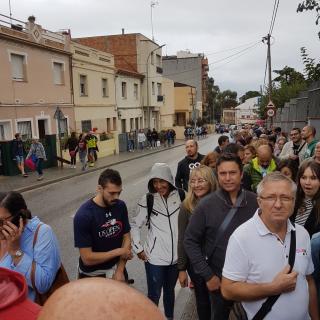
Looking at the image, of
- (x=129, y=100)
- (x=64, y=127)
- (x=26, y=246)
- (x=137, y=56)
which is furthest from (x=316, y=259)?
(x=137, y=56)

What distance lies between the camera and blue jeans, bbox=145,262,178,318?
398 cm

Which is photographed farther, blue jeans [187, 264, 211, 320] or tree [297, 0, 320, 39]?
tree [297, 0, 320, 39]

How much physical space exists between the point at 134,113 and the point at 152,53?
8491mm

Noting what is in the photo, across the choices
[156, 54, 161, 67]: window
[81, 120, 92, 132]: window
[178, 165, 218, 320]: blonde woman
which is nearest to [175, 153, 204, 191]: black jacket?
[178, 165, 218, 320]: blonde woman

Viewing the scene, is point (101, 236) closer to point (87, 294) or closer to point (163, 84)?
point (87, 294)

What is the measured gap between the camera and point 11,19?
1845cm

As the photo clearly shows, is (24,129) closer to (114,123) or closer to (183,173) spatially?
(114,123)

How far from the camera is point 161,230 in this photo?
399cm

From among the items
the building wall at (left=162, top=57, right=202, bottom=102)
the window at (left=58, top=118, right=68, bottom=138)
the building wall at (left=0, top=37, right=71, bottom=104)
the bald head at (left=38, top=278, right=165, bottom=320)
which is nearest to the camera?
the bald head at (left=38, top=278, right=165, bottom=320)

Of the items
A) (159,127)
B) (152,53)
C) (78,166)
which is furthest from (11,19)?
(159,127)

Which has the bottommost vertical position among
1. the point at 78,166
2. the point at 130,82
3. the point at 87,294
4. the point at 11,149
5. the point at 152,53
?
the point at 78,166

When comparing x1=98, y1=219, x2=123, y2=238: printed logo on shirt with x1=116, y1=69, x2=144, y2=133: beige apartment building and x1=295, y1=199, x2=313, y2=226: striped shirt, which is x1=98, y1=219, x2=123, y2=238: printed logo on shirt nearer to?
x1=295, y1=199, x2=313, y2=226: striped shirt

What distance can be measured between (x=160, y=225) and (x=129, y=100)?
1247 inches

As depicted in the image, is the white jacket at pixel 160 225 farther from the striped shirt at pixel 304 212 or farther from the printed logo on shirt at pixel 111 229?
the striped shirt at pixel 304 212
